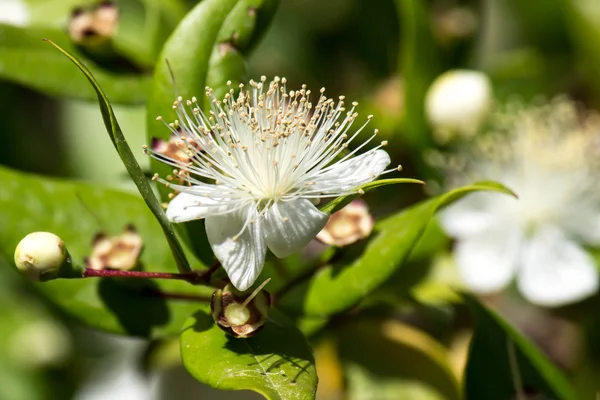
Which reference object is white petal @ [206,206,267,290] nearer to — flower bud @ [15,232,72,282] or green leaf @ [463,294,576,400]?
flower bud @ [15,232,72,282]

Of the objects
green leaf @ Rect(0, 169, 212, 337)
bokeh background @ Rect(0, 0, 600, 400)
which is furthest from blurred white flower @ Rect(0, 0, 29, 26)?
green leaf @ Rect(0, 169, 212, 337)

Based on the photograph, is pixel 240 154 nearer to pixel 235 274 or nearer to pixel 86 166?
pixel 235 274

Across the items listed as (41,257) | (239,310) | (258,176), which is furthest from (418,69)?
(41,257)

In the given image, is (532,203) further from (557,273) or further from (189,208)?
(189,208)

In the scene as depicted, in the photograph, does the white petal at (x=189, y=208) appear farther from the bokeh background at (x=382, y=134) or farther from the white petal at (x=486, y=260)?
the white petal at (x=486, y=260)

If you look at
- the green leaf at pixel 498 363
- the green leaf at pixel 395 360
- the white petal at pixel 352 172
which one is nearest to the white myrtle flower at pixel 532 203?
the green leaf at pixel 395 360

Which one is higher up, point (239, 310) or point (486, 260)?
point (239, 310)
